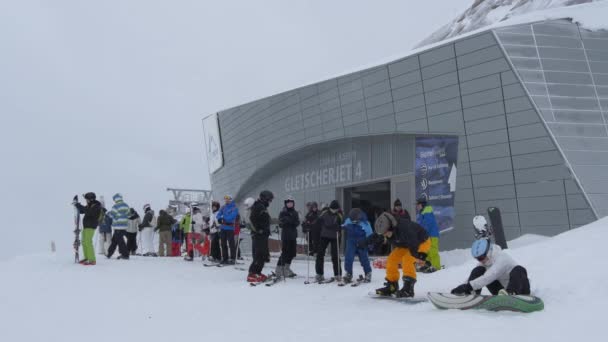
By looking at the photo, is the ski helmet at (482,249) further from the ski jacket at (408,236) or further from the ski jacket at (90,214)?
the ski jacket at (90,214)

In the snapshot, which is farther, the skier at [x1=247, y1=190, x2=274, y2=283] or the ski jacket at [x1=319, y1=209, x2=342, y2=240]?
the skier at [x1=247, y1=190, x2=274, y2=283]

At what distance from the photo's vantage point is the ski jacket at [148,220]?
56.5ft

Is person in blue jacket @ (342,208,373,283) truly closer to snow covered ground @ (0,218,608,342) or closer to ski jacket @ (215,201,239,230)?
snow covered ground @ (0,218,608,342)

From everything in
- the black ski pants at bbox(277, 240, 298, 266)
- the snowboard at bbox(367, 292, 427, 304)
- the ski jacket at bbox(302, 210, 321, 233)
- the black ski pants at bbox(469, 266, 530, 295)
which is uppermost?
the ski jacket at bbox(302, 210, 321, 233)

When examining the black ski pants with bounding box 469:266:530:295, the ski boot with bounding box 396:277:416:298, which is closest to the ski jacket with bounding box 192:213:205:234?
the ski boot with bounding box 396:277:416:298

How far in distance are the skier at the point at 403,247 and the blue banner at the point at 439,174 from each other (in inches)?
325

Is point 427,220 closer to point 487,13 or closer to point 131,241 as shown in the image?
point 131,241

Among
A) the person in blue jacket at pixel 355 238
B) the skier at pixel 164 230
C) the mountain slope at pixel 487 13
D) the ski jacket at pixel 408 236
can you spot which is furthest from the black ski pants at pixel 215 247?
the mountain slope at pixel 487 13

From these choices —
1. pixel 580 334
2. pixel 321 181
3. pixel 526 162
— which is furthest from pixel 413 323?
pixel 321 181

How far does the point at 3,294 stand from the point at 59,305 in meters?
1.41

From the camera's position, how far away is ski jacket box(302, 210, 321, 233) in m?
11.4

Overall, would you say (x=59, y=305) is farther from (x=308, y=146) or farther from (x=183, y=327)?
(x=308, y=146)

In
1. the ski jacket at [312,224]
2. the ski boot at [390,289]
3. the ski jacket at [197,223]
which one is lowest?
the ski boot at [390,289]

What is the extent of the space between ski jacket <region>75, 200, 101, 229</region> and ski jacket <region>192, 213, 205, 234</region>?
375 centimetres
